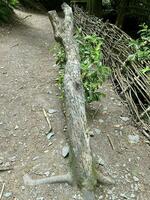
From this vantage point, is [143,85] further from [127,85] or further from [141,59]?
[141,59]

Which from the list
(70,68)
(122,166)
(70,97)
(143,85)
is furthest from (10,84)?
(122,166)

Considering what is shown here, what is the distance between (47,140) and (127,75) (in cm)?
180

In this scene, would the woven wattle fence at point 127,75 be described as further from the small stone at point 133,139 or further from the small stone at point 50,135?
the small stone at point 50,135

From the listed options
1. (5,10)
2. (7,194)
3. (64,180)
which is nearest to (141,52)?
(64,180)

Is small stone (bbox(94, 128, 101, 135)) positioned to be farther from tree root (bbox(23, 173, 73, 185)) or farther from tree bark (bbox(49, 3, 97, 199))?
tree root (bbox(23, 173, 73, 185))

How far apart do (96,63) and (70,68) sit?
333 millimetres

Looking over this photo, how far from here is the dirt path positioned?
9.93 feet

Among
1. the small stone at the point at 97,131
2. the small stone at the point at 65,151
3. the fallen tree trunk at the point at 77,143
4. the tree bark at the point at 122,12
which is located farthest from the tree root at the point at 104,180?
the tree bark at the point at 122,12

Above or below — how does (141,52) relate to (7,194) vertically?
above

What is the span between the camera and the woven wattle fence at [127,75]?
4.18 meters

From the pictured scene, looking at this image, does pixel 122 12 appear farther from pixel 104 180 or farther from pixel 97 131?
pixel 104 180

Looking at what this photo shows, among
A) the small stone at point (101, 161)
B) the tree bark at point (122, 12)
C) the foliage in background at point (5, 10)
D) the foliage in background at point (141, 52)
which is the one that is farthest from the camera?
the tree bark at point (122, 12)

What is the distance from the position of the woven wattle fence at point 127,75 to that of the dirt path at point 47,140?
143mm

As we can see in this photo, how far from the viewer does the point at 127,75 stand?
484cm
